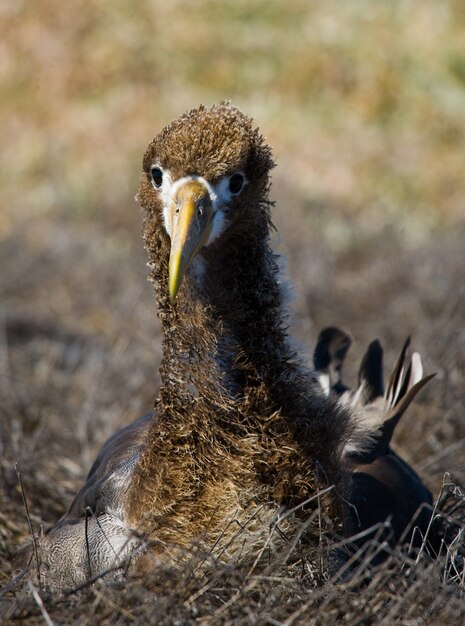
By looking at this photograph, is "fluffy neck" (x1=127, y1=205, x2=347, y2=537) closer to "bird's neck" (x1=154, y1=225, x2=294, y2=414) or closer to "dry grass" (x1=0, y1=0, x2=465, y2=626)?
"bird's neck" (x1=154, y1=225, x2=294, y2=414)

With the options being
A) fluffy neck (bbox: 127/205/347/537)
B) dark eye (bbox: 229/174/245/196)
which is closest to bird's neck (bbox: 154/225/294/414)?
fluffy neck (bbox: 127/205/347/537)

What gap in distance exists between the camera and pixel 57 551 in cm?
315

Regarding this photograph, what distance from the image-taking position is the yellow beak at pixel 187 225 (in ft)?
8.62

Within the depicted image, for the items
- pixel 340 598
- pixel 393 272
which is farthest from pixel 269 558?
pixel 393 272

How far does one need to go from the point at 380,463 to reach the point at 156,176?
1321mm

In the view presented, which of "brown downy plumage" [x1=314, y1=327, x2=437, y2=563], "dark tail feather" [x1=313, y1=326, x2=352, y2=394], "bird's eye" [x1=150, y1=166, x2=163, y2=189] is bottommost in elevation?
"brown downy plumage" [x1=314, y1=327, x2=437, y2=563]

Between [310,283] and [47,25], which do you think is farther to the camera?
[47,25]

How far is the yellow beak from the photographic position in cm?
263

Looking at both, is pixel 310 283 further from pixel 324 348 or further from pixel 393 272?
pixel 324 348

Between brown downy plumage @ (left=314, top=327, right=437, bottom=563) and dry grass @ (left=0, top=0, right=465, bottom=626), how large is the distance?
289 millimetres

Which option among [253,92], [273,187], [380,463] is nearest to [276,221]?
[273,187]

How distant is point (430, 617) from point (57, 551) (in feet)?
3.95

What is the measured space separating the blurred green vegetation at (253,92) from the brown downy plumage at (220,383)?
7196mm

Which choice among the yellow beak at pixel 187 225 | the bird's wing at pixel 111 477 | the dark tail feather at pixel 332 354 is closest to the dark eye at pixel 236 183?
the yellow beak at pixel 187 225
